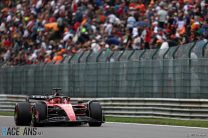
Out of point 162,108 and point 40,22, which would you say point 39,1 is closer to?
point 40,22

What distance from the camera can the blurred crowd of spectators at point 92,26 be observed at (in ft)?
73.8

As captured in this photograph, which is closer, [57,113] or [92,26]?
[57,113]

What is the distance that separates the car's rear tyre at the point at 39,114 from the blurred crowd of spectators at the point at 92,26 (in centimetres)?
586

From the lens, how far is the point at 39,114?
16984 millimetres

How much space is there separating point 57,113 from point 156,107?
4439mm

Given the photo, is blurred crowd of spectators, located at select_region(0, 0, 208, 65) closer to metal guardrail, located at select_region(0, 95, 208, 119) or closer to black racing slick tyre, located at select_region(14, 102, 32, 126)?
metal guardrail, located at select_region(0, 95, 208, 119)

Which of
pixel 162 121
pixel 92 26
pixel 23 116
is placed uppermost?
pixel 92 26

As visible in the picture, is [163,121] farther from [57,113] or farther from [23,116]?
[23,116]

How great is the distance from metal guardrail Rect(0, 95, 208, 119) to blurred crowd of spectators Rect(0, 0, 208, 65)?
195cm

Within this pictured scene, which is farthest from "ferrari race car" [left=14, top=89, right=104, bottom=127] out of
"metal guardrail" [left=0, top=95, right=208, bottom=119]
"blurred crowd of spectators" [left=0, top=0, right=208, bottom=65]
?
"blurred crowd of spectators" [left=0, top=0, right=208, bottom=65]

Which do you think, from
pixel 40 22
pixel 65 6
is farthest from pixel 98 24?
pixel 40 22

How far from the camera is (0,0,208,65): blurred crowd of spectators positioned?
22484mm

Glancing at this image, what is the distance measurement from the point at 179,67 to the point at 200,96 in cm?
111

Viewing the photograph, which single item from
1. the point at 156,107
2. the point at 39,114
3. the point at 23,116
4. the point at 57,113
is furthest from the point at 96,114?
the point at 156,107
